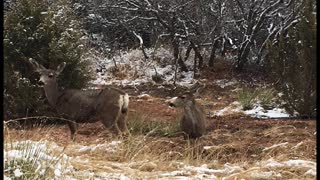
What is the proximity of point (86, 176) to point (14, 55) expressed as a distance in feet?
16.3

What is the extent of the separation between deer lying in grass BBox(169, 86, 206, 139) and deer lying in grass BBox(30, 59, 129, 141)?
72 cm

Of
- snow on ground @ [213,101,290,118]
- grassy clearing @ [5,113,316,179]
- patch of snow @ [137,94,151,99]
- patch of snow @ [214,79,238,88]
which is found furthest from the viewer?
patch of snow @ [214,79,238,88]

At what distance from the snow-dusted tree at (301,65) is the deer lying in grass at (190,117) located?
1183mm

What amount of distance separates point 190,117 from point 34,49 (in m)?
3.14

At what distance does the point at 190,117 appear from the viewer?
6352mm

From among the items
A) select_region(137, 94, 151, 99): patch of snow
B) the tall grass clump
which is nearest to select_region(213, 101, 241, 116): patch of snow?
the tall grass clump

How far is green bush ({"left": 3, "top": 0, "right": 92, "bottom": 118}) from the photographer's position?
26.2ft

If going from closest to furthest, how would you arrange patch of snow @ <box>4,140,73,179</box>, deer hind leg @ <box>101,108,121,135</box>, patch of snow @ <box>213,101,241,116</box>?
patch of snow @ <box>4,140,73,179</box>, deer hind leg @ <box>101,108,121,135</box>, patch of snow @ <box>213,101,241,116</box>

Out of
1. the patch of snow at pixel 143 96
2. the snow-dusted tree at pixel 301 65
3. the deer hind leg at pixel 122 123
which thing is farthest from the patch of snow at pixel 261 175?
the patch of snow at pixel 143 96

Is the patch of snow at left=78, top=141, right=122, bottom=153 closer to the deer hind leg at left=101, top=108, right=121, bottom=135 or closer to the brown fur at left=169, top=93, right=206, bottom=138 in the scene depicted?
the brown fur at left=169, top=93, right=206, bottom=138

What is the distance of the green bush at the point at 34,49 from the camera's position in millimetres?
8000

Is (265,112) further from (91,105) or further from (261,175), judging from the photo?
(261,175)

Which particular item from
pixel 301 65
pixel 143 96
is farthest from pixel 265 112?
pixel 301 65

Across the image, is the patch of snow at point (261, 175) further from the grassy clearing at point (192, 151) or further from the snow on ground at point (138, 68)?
the snow on ground at point (138, 68)
